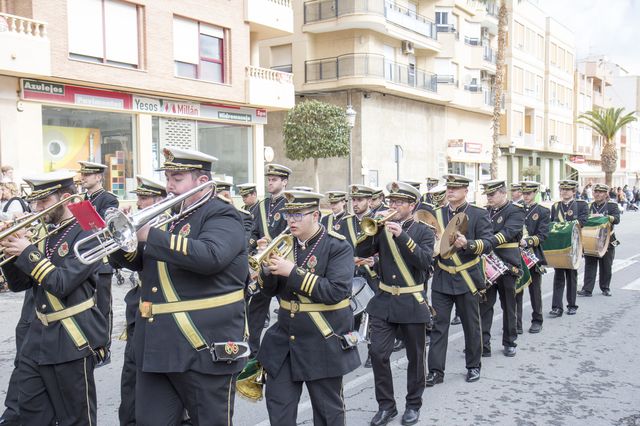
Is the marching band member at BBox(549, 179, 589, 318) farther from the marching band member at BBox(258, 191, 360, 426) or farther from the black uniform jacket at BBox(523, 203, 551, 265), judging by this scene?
the marching band member at BBox(258, 191, 360, 426)

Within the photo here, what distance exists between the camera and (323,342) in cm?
457

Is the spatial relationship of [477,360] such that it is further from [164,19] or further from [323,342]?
[164,19]

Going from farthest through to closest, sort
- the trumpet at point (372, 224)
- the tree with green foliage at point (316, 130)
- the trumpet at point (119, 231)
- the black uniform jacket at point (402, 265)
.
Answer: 1. the tree with green foliage at point (316, 130)
2. the black uniform jacket at point (402, 265)
3. the trumpet at point (372, 224)
4. the trumpet at point (119, 231)

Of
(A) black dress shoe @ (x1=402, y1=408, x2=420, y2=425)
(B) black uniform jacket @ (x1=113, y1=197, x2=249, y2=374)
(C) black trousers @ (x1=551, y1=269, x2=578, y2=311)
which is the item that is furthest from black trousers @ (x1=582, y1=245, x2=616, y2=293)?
(B) black uniform jacket @ (x1=113, y1=197, x2=249, y2=374)

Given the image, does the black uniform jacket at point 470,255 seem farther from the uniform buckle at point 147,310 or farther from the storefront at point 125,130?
the storefront at point 125,130

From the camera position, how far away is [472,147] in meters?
41.1

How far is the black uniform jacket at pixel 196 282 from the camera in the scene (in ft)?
12.3

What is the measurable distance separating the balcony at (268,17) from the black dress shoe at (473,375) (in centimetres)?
1898

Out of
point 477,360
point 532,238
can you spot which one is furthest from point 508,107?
point 477,360

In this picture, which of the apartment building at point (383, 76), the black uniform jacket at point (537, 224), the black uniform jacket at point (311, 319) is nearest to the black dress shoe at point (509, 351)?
the black uniform jacket at point (537, 224)

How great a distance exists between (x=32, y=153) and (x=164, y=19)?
609 centimetres

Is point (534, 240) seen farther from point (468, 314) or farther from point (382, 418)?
point (382, 418)

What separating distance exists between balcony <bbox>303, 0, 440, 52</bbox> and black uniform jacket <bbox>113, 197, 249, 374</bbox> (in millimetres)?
27563

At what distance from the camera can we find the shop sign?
4049 cm
